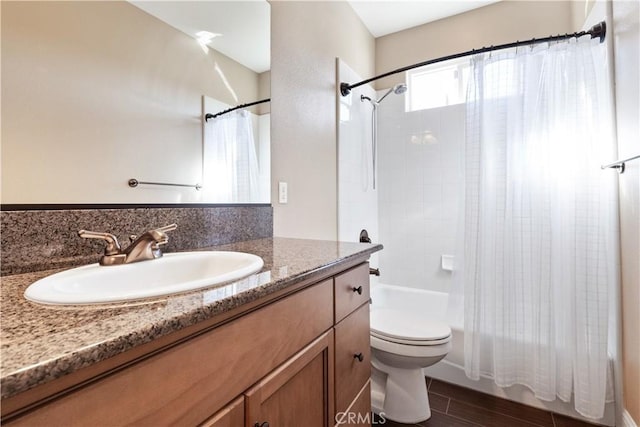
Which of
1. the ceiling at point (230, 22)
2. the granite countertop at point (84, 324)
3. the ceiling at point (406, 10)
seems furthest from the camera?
the ceiling at point (406, 10)

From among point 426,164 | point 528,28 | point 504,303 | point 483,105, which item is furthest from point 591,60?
point 504,303

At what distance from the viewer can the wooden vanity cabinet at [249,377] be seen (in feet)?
1.26

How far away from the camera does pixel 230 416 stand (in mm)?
550

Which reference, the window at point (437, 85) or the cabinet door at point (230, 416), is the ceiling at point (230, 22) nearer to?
the cabinet door at point (230, 416)

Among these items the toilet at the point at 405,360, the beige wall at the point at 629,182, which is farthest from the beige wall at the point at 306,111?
the beige wall at the point at 629,182

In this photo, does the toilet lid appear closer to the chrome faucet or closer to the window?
the chrome faucet

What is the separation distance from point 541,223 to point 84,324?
192 cm

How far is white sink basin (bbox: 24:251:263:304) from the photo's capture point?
1.71 ft

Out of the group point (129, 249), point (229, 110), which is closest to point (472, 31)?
point (229, 110)

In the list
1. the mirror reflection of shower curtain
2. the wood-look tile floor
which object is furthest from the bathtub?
the mirror reflection of shower curtain

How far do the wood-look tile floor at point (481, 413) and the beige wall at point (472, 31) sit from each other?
2338 millimetres

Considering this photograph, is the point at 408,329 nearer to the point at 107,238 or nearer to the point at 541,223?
the point at 541,223

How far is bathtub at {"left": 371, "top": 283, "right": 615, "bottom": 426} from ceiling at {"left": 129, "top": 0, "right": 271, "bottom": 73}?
6.00 feet

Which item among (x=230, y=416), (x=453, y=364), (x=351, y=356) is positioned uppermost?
(x=230, y=416)
